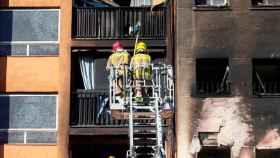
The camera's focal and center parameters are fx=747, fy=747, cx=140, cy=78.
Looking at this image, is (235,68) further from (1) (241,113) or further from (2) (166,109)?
(2) (166,109)

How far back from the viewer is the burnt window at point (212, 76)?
24.3 metres

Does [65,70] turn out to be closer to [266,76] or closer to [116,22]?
[116,22]

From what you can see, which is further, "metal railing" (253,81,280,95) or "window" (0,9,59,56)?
"window" (0,9,59,56)

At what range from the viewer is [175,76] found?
79.3ft

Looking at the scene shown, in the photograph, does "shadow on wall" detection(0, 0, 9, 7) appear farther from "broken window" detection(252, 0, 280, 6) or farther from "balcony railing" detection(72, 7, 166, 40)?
"broken window" detection(252, 0, 280, 6)

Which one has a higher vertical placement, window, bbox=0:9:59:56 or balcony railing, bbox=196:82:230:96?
window, bbox=0:9:59:56

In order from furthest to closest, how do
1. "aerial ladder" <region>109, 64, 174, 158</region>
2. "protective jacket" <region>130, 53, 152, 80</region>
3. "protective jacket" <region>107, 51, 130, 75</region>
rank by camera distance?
"protective jacket" <region>107, 51, 130, 75</region>
"protective jacket" <region>130, 53, 152, 80</region>
"aerial ladder" <region>109, 64, 174, 158</region>

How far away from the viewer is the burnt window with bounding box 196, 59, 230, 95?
24.3 m

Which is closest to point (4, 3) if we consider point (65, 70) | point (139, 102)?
point (65, 70)

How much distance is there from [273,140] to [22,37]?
8981 mm

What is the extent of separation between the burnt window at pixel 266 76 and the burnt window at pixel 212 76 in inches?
37.9

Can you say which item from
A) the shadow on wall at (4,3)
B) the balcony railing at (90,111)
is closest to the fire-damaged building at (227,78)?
the balcony railing at (90,111)

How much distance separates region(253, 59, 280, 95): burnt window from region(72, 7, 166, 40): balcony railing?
11.0 ft

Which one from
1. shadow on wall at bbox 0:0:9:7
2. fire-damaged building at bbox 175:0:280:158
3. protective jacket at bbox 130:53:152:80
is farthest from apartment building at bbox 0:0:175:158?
protective jacket at bbox 130:53:152:80
